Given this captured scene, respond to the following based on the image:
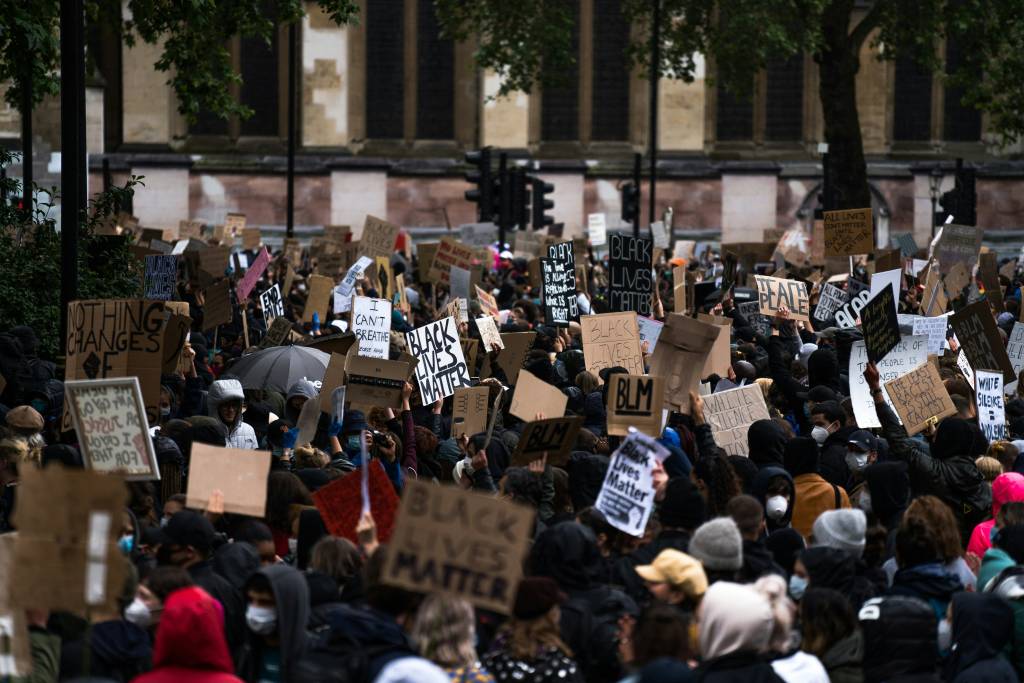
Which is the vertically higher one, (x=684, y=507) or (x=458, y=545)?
(x=458, y=545)

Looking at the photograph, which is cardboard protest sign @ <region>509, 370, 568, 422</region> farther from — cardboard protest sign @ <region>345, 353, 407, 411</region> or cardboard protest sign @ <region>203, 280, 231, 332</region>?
cardboard protest sign @ <region>203, 280, 231, 332</region>

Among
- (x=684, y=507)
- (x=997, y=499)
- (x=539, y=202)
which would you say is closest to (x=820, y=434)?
(x=997, y=499)

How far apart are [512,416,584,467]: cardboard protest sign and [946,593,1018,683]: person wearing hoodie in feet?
9.07

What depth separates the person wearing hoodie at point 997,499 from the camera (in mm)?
7938

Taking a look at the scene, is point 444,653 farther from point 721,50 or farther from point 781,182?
point 781,182

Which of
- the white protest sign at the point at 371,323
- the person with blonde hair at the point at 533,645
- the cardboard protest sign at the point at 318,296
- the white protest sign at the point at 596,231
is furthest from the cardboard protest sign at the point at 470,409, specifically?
the white protest sign at the point at 596,231

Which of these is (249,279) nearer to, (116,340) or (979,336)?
(116,340)

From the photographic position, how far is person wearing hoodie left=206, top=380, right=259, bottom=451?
10156 millimetres

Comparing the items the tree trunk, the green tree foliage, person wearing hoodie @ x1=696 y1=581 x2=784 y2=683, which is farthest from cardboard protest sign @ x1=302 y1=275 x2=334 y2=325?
the tree trunk

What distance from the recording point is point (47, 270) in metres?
14.3

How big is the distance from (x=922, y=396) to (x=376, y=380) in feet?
9.56

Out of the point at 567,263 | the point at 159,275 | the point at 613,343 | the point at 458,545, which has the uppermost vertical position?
the point at 567,263

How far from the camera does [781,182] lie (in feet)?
127

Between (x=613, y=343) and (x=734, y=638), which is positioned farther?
(x=613, y=343)
